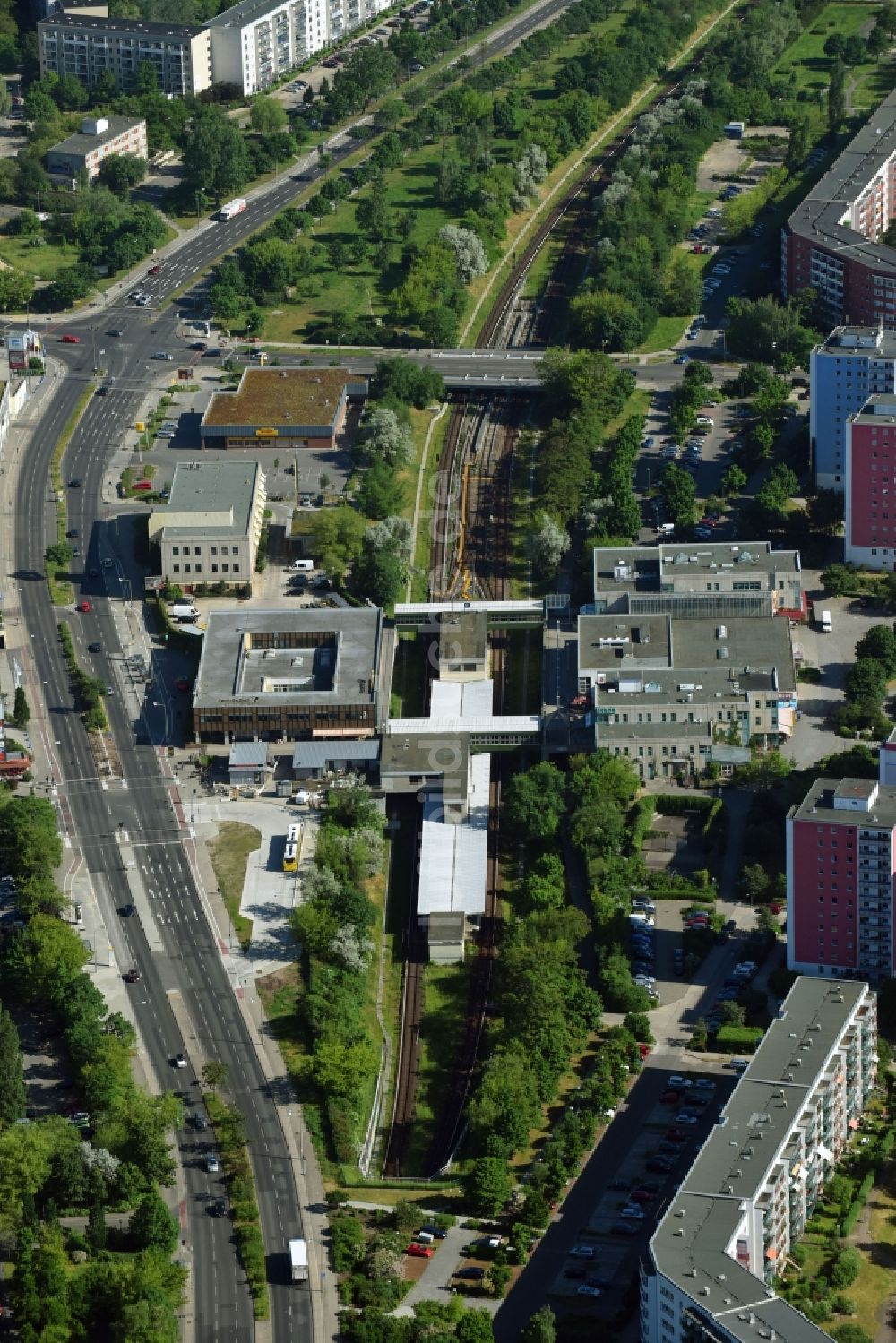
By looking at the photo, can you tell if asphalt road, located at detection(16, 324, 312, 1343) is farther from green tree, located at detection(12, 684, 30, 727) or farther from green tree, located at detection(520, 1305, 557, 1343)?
green tree, located at detection(520, 1305, 557, 1343)

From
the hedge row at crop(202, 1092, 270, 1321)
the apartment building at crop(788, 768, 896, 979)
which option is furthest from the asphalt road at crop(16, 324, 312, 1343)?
→ the apartment building at crop(788, 768, 896, 979)

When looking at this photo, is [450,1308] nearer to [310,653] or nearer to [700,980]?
[700,980]

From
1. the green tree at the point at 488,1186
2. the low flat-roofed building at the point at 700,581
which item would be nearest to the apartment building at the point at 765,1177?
the green tree at the point at 488,1186

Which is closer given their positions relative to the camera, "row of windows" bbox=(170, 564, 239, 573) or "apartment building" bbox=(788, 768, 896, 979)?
"apartment building" bbox=(788, 768, 896, 979)

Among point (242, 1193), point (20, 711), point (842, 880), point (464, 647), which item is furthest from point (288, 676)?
point (242, 1193)

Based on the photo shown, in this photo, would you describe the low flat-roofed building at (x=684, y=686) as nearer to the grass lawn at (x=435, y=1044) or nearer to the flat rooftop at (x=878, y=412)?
the flat rooftop at (x=878, y=412)

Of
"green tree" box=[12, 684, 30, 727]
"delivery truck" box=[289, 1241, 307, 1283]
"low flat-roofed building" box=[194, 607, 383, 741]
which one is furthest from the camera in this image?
"green tree" box=[12, 684, 30, 727]

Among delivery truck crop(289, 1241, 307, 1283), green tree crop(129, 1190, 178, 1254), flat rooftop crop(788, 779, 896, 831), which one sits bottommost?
delivery truck crop(289, 1241, 307, 1283)
